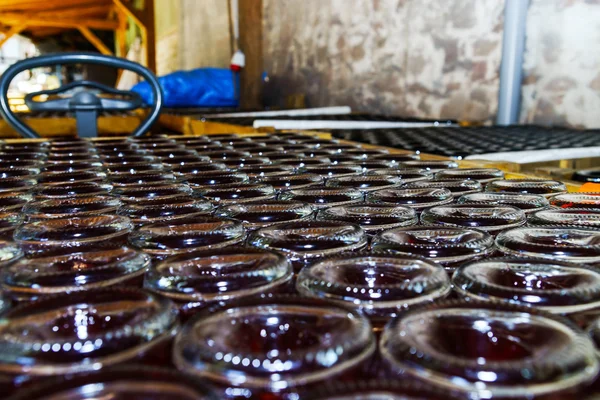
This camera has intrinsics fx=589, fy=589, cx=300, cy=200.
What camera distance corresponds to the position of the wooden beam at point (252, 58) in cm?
A: 669

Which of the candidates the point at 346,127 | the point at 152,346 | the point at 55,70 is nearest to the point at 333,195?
the point at 152,346

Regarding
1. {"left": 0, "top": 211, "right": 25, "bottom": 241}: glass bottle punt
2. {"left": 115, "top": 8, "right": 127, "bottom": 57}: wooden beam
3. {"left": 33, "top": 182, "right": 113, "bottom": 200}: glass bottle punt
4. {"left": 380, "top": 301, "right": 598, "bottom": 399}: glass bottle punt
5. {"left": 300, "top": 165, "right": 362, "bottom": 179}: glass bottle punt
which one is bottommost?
{"left": 380, "top": 301, "right": 598, "bottom": 399}: glass bottle punt

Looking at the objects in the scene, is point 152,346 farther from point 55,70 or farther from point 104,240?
point 55,70

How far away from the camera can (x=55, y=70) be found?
24.3m

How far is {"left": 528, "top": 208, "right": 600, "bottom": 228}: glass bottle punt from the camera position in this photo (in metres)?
0.73

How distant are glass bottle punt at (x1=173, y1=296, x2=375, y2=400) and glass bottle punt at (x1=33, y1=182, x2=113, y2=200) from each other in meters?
0.59

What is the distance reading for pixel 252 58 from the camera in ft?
22.4

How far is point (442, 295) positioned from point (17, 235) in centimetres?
48

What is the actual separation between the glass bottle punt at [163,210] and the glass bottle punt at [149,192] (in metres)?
0.03

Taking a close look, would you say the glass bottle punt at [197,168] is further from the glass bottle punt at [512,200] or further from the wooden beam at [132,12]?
the wooden beam at [132,12]

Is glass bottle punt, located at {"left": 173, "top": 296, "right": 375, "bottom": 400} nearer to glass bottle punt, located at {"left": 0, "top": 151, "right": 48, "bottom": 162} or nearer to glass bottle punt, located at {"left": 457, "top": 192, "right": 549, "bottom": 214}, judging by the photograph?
glass bottle punt, located at {"left": 457, "top": 192, "right": 549, "bottom": 214}

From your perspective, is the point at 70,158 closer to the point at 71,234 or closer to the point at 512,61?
the point at 71,234

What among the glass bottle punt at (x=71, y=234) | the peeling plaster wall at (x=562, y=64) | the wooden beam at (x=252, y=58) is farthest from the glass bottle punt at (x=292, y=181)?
the wooden beam at (x=252, y=58)

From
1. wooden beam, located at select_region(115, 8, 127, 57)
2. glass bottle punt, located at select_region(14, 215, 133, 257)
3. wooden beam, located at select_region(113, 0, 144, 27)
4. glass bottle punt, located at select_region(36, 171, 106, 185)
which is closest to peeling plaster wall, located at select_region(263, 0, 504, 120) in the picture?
glass bottle punt, located at select_region(36, 171, 106, 185)
